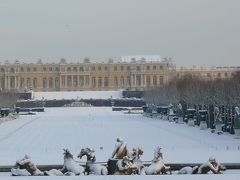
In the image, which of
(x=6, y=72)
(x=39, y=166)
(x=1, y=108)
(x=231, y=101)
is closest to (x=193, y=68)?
(x=6, y=72)

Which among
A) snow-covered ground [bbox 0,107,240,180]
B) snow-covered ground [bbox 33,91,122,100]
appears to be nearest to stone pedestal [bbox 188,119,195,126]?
snow-covered ground [bbox 0,107,240,180]

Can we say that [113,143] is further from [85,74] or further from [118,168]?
[85,74]

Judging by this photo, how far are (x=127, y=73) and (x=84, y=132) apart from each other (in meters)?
81.2

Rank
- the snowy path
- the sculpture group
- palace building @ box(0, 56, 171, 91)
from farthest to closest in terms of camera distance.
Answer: palace building @ box(0, 56, 171, 91)
the snowy path
the sculpture group

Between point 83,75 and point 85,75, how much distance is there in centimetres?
29

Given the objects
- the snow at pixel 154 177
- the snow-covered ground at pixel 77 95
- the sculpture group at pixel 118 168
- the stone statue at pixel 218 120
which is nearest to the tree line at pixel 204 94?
the stone statue at pixel 218 120

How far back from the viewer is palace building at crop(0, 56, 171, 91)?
114250 millimetres

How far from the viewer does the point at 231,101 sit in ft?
117

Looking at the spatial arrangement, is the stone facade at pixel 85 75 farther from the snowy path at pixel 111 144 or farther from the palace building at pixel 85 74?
the snowy path at pixel 111 144

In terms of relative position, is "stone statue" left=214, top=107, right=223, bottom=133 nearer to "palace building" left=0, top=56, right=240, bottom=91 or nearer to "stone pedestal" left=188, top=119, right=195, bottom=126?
"stone pedestal" left=188, top=119, right=195, bottom=126

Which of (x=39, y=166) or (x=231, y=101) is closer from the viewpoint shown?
(x=39, y=166)

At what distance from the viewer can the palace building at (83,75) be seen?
114m

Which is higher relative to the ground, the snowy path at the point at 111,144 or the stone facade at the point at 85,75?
the stone facade at the point at 85,75

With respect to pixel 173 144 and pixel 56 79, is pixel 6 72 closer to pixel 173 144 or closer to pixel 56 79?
pixel 56 79
